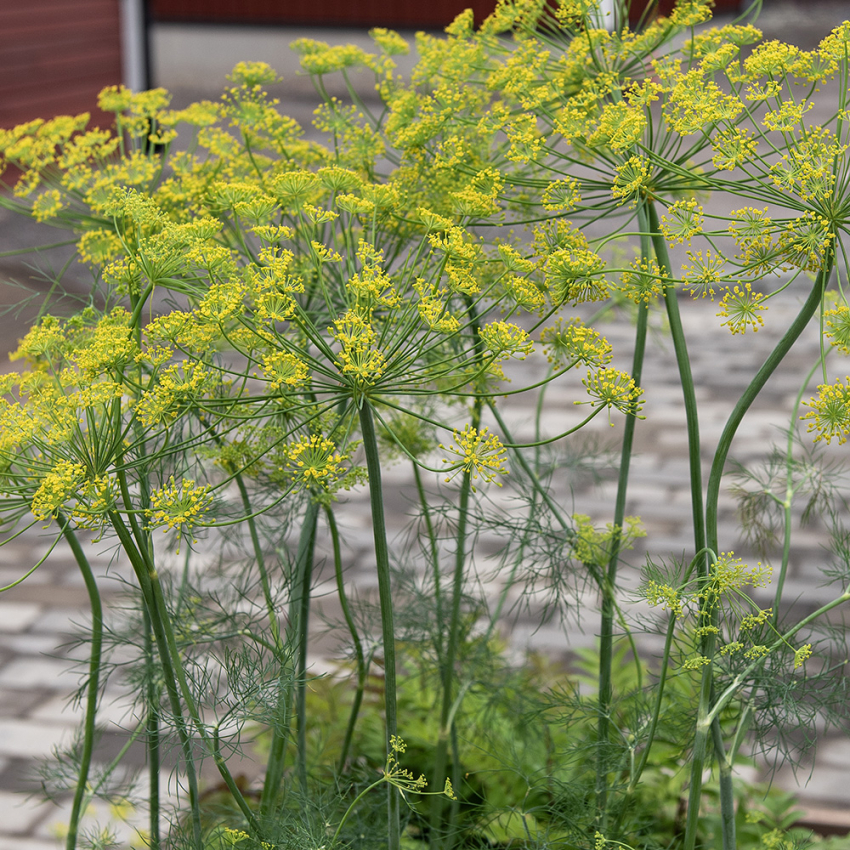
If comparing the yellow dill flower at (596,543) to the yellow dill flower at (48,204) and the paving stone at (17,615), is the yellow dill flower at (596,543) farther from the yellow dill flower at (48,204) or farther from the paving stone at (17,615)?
the paving stone at (17,615)

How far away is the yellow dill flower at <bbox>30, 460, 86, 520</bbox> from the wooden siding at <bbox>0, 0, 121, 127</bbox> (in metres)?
9.76

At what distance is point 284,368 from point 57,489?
14.1 inches

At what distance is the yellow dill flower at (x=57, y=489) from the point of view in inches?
52.7

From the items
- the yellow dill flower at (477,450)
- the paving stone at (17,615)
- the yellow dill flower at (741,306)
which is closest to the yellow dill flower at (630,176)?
the yellow dill flower at (741,306)

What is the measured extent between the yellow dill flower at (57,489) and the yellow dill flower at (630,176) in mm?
900

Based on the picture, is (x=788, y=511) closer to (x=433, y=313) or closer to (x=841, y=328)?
(x=841, y=328)

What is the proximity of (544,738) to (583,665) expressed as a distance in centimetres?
48

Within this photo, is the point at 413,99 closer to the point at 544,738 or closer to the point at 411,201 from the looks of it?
the point at 411,201

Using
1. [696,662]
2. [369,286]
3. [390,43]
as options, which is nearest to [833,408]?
[696,662]

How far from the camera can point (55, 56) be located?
33.9ft

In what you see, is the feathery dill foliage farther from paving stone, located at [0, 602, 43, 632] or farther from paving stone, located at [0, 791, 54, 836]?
paving stone, located at [0, 602, 43, 632]

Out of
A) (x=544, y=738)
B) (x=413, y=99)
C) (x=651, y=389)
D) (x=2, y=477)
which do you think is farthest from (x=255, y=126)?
(x=651, y=389)

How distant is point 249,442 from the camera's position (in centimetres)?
185

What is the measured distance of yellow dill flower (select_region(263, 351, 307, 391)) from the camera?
1467 mm
